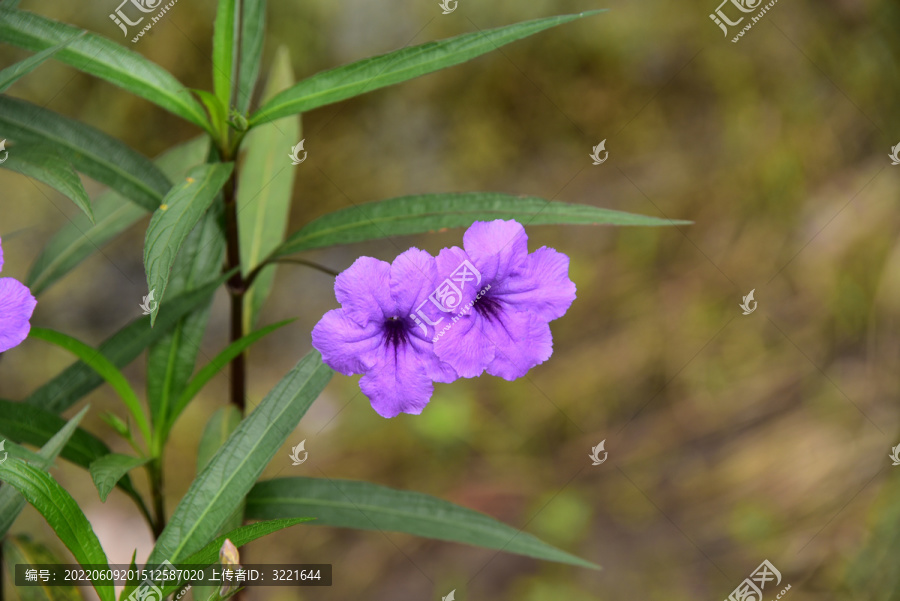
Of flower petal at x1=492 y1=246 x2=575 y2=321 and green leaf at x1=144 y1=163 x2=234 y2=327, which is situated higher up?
green leaf at x1=144 y1=163 x2=234 y2=327

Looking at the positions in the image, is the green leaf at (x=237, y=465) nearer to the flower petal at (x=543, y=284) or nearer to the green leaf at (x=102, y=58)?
the flower petal at (x=543, y=284)

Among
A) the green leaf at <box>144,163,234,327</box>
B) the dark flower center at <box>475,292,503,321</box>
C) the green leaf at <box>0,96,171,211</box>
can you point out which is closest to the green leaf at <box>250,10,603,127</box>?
the green leaf at <box>144,163,234,327</box>

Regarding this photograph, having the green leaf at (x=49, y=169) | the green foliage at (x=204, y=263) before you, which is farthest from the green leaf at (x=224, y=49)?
the green leaf at (x=49, y=169)

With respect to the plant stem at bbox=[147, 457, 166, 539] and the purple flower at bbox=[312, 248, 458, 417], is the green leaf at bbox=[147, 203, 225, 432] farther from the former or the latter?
the purple flower at bbox=[312, 248, 458, 417]

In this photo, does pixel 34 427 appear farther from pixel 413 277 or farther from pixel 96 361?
pixel 413 277

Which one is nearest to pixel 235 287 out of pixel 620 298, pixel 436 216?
pixel 436 216

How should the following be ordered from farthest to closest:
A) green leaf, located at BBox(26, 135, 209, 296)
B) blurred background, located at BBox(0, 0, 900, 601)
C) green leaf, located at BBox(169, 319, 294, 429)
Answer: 1. blurred background, located at BBox(0, 0, 900, 601)
2. green leaf, located at BBox(26, 135, 209, 296)
3. green leaf, located at BBox(169, 319, 294, 429)
